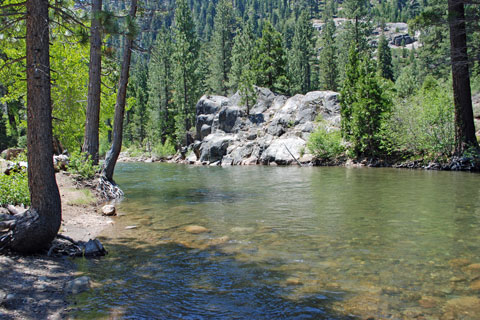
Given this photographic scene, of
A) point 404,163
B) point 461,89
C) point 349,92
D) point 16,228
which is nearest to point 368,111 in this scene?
point 349,92

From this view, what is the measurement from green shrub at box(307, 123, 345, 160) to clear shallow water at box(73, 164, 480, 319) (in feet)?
63.4

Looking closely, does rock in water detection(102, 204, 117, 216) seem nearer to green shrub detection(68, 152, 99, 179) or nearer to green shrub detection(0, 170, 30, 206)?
green shrub detection(0, 170, 30, 206)

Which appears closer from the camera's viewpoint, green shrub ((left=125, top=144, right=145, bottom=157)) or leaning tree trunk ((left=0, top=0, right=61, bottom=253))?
leaning tree trunk ((left=0, top=0, right=61, bottom=253))

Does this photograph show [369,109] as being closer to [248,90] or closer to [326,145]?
[326,145]

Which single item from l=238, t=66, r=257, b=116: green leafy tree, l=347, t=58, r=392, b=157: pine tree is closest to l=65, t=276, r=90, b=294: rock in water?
l=347, t=58, r=392, b=157: pine tree

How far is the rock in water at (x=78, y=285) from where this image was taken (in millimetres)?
4500

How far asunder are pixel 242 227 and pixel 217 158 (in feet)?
106

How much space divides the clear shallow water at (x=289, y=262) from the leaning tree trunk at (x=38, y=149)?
0.93 m

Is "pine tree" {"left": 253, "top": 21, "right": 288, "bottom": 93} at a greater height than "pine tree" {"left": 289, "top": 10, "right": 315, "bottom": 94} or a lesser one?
lesser

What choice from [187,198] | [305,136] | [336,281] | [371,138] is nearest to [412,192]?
[187,198]

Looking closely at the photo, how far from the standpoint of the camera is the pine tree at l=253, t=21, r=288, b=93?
1772 inches

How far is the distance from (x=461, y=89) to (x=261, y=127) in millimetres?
24376

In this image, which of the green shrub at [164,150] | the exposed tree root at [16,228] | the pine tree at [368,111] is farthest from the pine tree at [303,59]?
the exposed tree root at [16,228]

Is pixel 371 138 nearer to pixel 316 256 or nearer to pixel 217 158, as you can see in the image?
pixel 217 158
